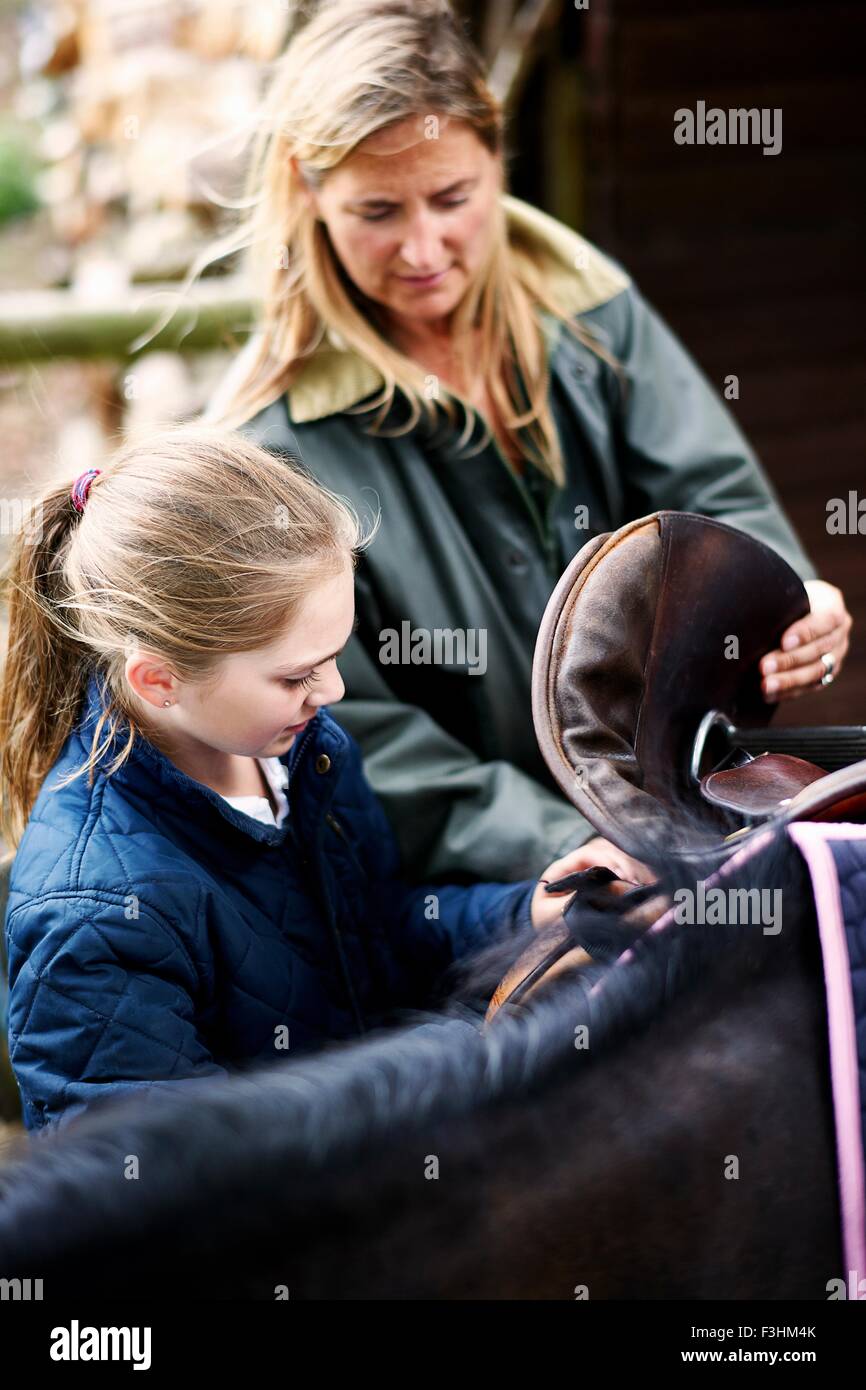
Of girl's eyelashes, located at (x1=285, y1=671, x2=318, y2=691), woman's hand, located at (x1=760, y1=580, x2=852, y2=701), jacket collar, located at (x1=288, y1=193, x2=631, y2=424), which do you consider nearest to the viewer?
girl's eyelashes, located at (x1=285, y1=671, x2=318, y2=691)

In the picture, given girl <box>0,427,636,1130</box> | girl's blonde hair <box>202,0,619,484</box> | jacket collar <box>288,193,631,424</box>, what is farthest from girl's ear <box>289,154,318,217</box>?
girl <box>0,427,636,1130</box>

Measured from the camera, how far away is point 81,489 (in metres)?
1.15

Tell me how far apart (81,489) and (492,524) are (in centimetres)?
55

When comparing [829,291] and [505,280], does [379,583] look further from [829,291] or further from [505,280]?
[829,291]

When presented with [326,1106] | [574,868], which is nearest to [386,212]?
[574,868]

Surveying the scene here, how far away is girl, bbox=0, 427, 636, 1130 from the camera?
101 cm

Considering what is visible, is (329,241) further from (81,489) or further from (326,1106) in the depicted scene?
(326,1106)

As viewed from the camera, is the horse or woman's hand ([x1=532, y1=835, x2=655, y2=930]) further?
woman's hand ([x1=532, y1=835, x2=655, y2=930])

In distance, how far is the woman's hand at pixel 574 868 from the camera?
103cm

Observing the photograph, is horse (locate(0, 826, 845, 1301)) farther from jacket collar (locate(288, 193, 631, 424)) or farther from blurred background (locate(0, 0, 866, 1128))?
blurred background (locate(0, 0, 866, 1128))

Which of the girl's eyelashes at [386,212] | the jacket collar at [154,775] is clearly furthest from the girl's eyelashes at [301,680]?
the girl's eyelashes at [386,212]

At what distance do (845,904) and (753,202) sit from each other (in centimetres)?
274

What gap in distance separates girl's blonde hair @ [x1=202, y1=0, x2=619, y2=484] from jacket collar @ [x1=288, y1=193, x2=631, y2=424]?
0.5 inches

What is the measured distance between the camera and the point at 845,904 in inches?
29.6
